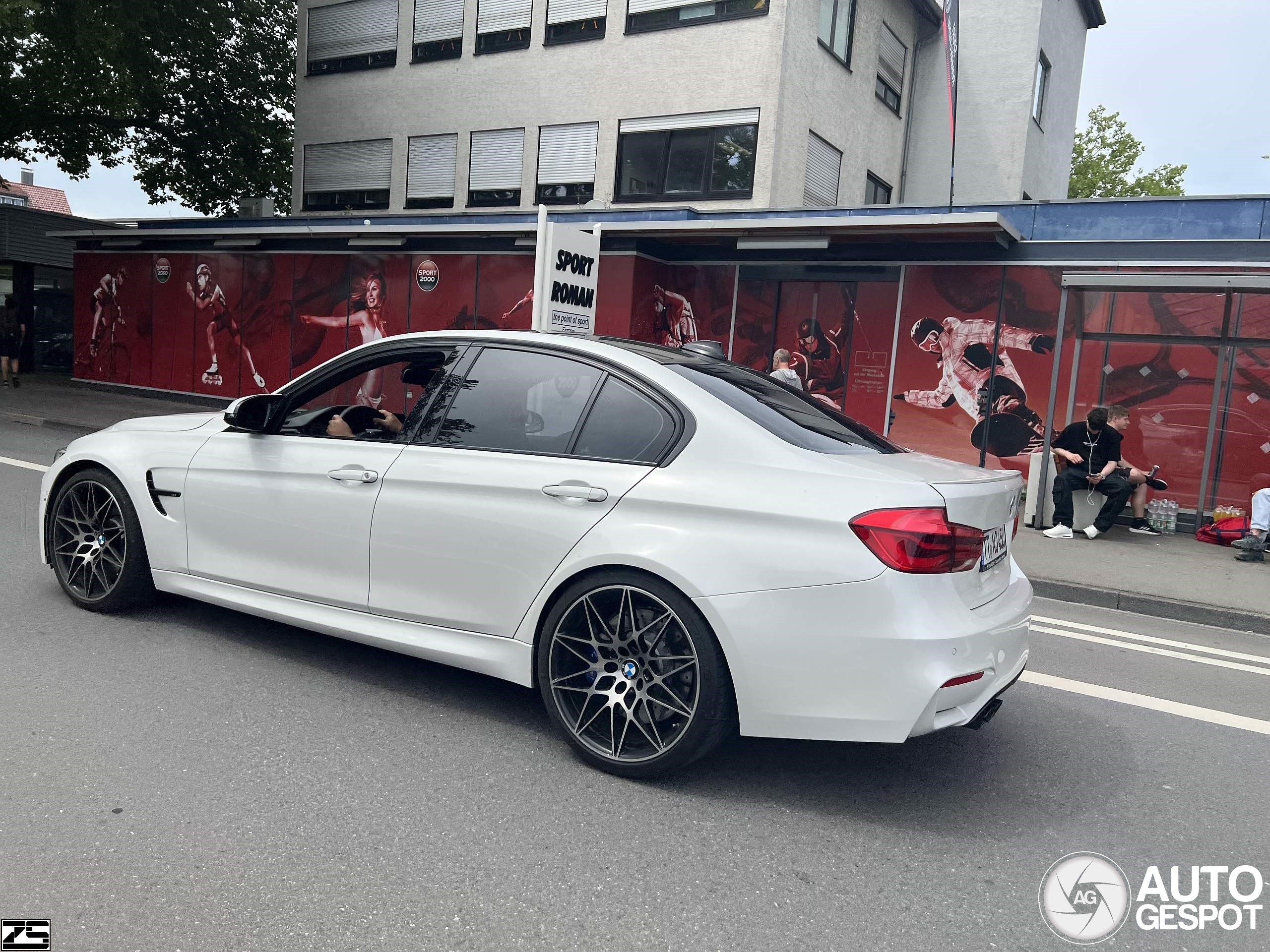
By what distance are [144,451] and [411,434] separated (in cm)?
164

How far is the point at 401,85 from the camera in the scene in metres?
19.9

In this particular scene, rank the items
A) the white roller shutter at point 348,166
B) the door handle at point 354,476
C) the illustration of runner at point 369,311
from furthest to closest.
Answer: the white roller shutter at point 348,166 → the illustration of runner at point 369,311 → the door handle at point 354,476

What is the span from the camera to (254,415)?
4.54 meters

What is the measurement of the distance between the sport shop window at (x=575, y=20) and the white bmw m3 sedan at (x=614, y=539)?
14.5m

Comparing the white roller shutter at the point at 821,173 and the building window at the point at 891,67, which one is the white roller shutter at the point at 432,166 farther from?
the building window at the point at 891,67

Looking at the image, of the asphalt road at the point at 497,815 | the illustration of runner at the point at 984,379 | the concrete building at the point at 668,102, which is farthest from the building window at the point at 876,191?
the asphalt road at the point at 497,815

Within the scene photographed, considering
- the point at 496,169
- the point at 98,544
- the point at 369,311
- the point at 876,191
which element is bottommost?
the point at 98,544

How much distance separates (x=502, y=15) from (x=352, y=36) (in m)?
4.18

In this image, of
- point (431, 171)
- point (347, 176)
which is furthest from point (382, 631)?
point (347, 176)

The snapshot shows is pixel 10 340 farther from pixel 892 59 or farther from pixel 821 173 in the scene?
pixel 892 59

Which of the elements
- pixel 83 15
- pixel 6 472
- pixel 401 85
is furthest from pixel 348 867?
pixel 83 15

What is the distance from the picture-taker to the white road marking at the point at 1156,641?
629cm

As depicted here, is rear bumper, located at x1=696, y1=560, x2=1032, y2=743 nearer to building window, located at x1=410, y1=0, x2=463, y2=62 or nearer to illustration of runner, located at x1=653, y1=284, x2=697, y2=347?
illustration of runner, located at x1=653, y1=284, x2=697, y2=347

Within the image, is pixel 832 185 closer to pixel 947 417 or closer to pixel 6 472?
pixel 947 417
